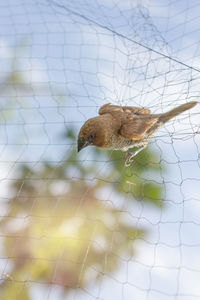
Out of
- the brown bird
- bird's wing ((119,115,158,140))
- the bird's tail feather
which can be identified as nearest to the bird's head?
the brown bird

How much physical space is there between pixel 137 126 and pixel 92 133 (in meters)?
0.21

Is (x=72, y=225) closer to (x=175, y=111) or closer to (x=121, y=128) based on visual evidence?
(x=121, y=128)

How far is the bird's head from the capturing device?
2051mm

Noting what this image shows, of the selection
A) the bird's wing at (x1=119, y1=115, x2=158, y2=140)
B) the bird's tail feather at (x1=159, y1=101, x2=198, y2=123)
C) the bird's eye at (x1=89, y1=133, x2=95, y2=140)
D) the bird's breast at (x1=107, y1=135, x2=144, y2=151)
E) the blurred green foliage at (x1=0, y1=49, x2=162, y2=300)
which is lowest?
the blurred green foliage at (x1=0, y1=49, x2=162, y2=300)

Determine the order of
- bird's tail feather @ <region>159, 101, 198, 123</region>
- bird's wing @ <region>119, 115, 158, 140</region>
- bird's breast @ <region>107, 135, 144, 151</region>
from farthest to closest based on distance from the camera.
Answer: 1. bird's breast @ <region>107, 135, 144, 151</region>
2. bird's wing @ <region>119, 115, 158, 140</region>
3. bird's tail feather @ <region>159, 101, 198, 123</region>

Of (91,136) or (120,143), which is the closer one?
(91,136)

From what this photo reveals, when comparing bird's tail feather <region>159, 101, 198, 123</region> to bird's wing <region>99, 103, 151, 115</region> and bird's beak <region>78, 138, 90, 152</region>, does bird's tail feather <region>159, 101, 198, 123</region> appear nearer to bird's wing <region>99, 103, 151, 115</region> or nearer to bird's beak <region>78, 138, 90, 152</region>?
bird's wing <region>99, 103, 151, 115</region>

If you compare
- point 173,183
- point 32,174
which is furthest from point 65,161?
point 173,183

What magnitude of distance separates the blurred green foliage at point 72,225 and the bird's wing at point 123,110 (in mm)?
270

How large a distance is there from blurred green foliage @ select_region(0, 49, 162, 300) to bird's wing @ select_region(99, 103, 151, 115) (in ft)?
0.89

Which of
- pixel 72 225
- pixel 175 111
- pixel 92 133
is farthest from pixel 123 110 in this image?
pixel 72 225

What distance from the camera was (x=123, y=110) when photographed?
221cm

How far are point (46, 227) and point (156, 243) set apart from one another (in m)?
0.68

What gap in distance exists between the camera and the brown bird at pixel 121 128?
2028mm
